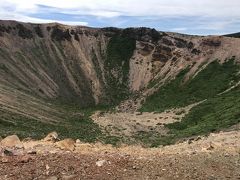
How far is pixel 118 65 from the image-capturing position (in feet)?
429

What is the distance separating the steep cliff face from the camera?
110188 millimetres

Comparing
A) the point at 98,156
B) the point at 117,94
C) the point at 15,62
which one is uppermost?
the point at 98,156

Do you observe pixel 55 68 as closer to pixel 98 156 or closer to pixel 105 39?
pixel 105 39

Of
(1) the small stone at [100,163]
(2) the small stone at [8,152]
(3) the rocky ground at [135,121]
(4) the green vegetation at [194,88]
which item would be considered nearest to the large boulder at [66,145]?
(2) the small stone at [8,152]

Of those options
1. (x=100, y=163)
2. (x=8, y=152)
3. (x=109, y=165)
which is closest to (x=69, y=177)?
(x=100, y=163)

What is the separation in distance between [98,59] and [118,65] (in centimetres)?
582

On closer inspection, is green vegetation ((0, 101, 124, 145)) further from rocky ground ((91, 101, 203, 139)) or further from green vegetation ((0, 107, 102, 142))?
rocky ground ((91, 101, 203, 139))

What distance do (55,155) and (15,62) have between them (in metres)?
98.1

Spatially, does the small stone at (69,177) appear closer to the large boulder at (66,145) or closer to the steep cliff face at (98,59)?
the large boulder at (66,145)

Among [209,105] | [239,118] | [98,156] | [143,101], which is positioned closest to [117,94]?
[143,101]

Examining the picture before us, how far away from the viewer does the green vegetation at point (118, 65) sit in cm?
11788

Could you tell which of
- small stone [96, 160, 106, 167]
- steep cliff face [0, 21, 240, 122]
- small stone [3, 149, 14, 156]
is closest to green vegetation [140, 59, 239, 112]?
steep cliff face [0, 21, 240, 122]

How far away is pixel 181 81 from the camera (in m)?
112

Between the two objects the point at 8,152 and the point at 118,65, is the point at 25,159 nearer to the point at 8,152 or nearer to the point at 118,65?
the point at 8,152
